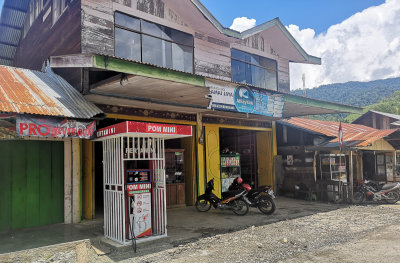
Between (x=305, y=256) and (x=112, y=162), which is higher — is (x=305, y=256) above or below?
below

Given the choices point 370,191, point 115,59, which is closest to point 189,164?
point 115,59

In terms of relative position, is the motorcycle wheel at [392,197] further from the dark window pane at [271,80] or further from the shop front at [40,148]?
the shop front at [40,148]

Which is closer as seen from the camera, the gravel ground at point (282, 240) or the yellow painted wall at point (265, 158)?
the gravel ground at point (282, 240)

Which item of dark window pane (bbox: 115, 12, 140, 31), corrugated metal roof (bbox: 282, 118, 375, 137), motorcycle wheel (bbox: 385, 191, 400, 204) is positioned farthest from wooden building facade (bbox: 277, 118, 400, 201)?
dark window pane (bbox: 115, 12, 140, 31)

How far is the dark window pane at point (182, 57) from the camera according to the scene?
10823 mm

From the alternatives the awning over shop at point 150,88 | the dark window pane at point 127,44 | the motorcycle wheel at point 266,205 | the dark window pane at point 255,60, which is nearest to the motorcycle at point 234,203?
the motorcycle wheel at point 266,205

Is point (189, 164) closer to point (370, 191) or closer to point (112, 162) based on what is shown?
point (112, 162)

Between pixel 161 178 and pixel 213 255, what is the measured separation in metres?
2.12

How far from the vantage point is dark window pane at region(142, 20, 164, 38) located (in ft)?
32.9

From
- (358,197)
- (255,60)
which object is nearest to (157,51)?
(255,60)

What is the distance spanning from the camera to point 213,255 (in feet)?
19.2

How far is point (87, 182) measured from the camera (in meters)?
8.96

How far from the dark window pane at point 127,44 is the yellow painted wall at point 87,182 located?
2874mm

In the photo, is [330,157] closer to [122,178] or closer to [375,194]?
[375,194]
